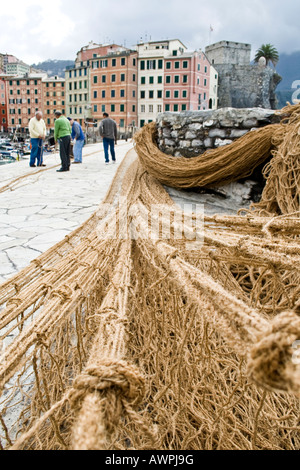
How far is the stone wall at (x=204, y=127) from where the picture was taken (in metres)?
4.85

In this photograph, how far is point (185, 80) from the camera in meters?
45.7

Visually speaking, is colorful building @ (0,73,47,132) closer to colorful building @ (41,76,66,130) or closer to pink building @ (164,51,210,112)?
colorful building @ (41,76,66,130)

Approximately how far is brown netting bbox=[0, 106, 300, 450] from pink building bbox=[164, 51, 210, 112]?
4576 cm

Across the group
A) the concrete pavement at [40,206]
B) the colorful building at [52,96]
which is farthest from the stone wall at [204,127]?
the colorful building at [52,96]

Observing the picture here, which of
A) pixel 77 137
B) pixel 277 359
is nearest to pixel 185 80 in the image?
pixel 77 137

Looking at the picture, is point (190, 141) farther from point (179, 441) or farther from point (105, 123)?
point (179, 441)

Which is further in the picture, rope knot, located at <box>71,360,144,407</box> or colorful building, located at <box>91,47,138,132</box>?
colorful building, located at <box>91,47,138,132</box>

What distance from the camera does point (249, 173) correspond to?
4793mm

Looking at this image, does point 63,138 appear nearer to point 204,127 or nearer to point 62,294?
point 204,127

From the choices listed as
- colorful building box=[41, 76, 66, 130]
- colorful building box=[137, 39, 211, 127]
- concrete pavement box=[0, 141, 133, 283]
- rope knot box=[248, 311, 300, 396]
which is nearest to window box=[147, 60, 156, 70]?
colorful building box=[137, 39, 211, 127]

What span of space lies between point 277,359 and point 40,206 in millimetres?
4883

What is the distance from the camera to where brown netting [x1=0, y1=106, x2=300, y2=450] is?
2.44 feet

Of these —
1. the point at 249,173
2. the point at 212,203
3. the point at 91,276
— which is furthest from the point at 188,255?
the point at 212,203

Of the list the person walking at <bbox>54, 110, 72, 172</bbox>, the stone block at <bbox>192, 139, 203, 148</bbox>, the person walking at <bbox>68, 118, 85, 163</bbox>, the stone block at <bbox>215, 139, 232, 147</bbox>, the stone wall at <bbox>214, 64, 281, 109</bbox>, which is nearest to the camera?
the stone block at <bbox>215, 139, 232, 147</bbox>
